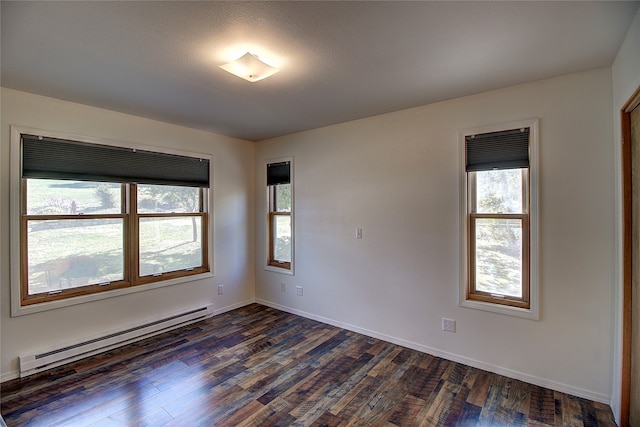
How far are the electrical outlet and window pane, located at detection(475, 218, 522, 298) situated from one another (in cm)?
42

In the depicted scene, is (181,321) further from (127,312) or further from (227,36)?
(227,36)

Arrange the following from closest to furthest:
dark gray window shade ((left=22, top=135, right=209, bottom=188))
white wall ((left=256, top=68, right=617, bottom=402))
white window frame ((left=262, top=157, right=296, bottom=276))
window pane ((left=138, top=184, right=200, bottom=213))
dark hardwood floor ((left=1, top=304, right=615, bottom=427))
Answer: dark hardwood floor ((left=1, top=304, right=615, bottom=427)) < white wall ((left=256, top=68, right=617, bottom=402)) < dark gray window shade ((left=22, top=135, right=209, bottom=188)) < window pane ((left=138, top=184, right=200, bottom=213)) < white window frame ((left=262, top=157, right=296, bottom=276))

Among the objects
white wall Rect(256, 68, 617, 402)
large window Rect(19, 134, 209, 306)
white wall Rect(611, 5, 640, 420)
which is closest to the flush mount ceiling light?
white wall Rect(256, 68, 617, 402)

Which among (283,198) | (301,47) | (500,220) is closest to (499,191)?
(500,220)

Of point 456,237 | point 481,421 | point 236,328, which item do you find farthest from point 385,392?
point 236,328

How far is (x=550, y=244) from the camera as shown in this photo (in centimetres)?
242

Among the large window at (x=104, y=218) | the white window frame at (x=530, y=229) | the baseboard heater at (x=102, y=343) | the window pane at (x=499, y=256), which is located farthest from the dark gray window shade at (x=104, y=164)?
the window pane at (x=499, y=256)

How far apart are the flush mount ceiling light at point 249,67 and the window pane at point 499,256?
230cm

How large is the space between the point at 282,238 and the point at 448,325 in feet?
8.24

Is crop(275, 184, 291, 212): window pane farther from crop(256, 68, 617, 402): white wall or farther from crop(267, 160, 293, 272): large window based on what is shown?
crop(256, 68, 617, 402): white wall

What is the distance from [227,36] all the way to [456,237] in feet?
8.28

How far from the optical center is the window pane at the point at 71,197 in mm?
2787

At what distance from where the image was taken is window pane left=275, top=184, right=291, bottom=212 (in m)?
4.39

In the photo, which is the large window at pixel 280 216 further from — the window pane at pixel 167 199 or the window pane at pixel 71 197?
Result: the window pane at pixel 71 197
